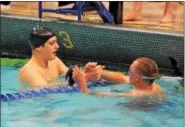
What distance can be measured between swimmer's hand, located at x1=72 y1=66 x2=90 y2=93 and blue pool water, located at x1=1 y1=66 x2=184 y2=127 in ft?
0.39

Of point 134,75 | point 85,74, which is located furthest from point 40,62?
point 134,75

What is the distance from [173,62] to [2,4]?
337 centimetres

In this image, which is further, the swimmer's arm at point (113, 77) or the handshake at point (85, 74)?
the swimmer's arm at point (113, 77)

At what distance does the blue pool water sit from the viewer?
4.35m

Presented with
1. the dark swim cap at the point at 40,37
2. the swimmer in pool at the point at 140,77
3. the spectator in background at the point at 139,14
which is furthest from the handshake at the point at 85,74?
the spectator in background at the point at 139,14

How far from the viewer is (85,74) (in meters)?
4.83

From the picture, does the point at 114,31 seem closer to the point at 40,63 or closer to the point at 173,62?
the point at 173,62

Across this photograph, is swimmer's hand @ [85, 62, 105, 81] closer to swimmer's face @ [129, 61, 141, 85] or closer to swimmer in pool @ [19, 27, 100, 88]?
swimmer in pool @ [19, 27, 100, 88]

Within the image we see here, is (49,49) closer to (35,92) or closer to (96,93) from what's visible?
(35,92)

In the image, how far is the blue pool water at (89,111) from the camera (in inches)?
171

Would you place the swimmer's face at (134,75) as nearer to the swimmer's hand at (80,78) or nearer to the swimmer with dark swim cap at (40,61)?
the swimmer's hand at (80,78)

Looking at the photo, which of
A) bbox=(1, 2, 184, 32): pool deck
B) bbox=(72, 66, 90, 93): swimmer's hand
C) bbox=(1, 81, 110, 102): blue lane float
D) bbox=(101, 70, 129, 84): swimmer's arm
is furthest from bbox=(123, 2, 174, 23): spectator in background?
bbox=(72, 66, 90, 93): swimmer's hand

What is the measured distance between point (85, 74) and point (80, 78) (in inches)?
5.9

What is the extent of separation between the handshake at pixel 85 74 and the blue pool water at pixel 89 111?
160 mm
